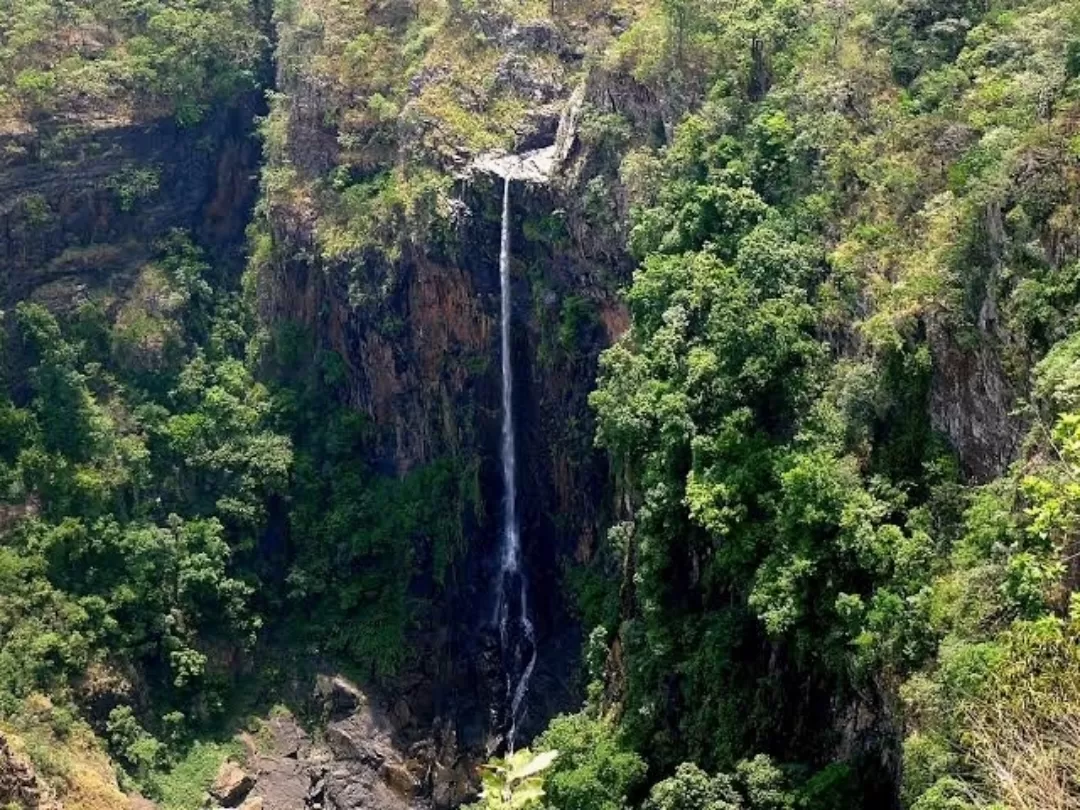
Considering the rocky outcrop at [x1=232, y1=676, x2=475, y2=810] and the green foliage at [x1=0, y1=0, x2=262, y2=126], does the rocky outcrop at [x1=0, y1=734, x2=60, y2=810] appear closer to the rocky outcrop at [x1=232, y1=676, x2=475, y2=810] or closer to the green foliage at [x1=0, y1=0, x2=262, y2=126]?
the rocky outcrop at [x1=232, y1=676, x2=475, y2=810]

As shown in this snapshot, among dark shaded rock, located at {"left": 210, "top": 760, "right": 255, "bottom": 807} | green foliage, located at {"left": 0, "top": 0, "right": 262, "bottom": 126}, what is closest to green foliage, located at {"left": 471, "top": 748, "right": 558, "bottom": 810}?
dark shaded rock, located at {"left": 210, "top": 760, "right": 255, "bottom": 807}

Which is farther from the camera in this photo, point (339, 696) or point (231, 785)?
point (339, 696)

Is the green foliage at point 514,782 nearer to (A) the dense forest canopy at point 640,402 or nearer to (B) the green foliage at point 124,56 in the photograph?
(A) the dense forest canopy at point 640,402

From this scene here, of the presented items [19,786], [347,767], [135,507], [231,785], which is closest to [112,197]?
[135,507]

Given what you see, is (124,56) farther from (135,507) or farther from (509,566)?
(509,566)

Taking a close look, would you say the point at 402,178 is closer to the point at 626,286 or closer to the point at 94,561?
the point at 626,286

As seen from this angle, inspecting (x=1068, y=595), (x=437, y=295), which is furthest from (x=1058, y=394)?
(x=437, y=295)
